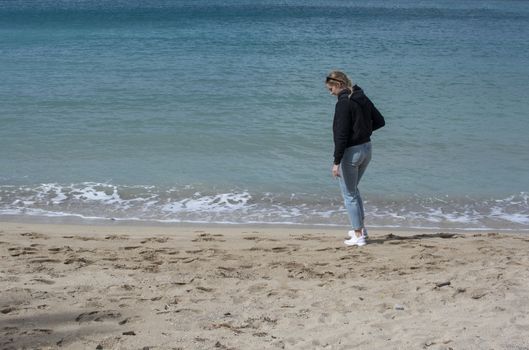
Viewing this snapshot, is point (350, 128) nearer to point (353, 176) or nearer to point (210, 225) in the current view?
point (353, 176)

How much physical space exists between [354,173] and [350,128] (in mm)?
508

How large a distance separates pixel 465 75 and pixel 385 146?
995 cm

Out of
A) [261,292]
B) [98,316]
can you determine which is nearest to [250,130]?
[261,292]

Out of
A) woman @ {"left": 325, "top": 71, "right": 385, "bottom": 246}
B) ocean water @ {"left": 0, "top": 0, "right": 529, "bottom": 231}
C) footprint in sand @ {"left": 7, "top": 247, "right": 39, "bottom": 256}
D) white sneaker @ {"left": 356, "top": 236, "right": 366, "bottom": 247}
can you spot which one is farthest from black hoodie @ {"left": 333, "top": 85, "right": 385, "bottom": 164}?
footprint in sand @ {"left": 7, "top": 247, "right": 39, "bottom": 256}

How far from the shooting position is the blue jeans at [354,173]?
6.69m

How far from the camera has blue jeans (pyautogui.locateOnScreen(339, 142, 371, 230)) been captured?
22.0ft

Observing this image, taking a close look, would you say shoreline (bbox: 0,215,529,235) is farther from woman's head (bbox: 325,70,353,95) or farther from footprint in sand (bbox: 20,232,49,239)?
woman's head (bbox: 325,70,353,95)

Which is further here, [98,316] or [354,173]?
[354,173]

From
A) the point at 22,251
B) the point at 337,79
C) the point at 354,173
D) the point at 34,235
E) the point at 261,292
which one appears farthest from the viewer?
the point at 34,235

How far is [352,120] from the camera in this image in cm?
655

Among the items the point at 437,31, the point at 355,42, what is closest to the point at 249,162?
the point at 355,42

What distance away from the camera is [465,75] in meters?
21.3

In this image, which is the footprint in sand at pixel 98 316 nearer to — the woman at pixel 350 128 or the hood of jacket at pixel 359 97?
the woman at pixel 350 128

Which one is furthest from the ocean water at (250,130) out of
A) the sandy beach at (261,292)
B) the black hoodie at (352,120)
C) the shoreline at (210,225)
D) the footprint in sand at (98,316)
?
the footprint in sand at (98,316)
